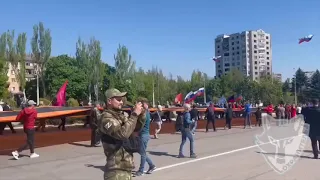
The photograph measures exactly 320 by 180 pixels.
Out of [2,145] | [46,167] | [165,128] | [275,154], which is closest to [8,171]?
[46,167]

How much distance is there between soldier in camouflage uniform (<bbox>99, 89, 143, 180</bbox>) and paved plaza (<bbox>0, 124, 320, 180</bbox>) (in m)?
4.61

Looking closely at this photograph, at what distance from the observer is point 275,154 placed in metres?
11.8

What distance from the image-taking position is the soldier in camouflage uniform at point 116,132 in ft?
12.9

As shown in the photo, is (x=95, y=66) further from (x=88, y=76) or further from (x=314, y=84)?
(x=314, y=84)

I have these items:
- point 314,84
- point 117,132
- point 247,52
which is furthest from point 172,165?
point 247,52

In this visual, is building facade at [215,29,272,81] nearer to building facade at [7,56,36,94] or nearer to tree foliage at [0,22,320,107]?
tree foliage at [0,22,320,107]

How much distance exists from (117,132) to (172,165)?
6.73 metres

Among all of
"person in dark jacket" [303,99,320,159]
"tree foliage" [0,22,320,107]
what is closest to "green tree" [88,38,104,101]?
"tree foliage" [0,22,320,107]

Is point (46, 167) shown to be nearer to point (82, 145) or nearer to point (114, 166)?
point (82, 145)

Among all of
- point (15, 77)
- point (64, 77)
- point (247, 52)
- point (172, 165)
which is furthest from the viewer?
point (247, 52)

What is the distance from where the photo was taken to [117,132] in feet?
12.8

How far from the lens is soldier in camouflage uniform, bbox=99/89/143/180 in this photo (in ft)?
12.9

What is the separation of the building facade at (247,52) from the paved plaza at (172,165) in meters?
140

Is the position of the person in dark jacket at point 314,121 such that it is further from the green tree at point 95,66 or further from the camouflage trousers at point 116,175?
the green tree at point 95,66
